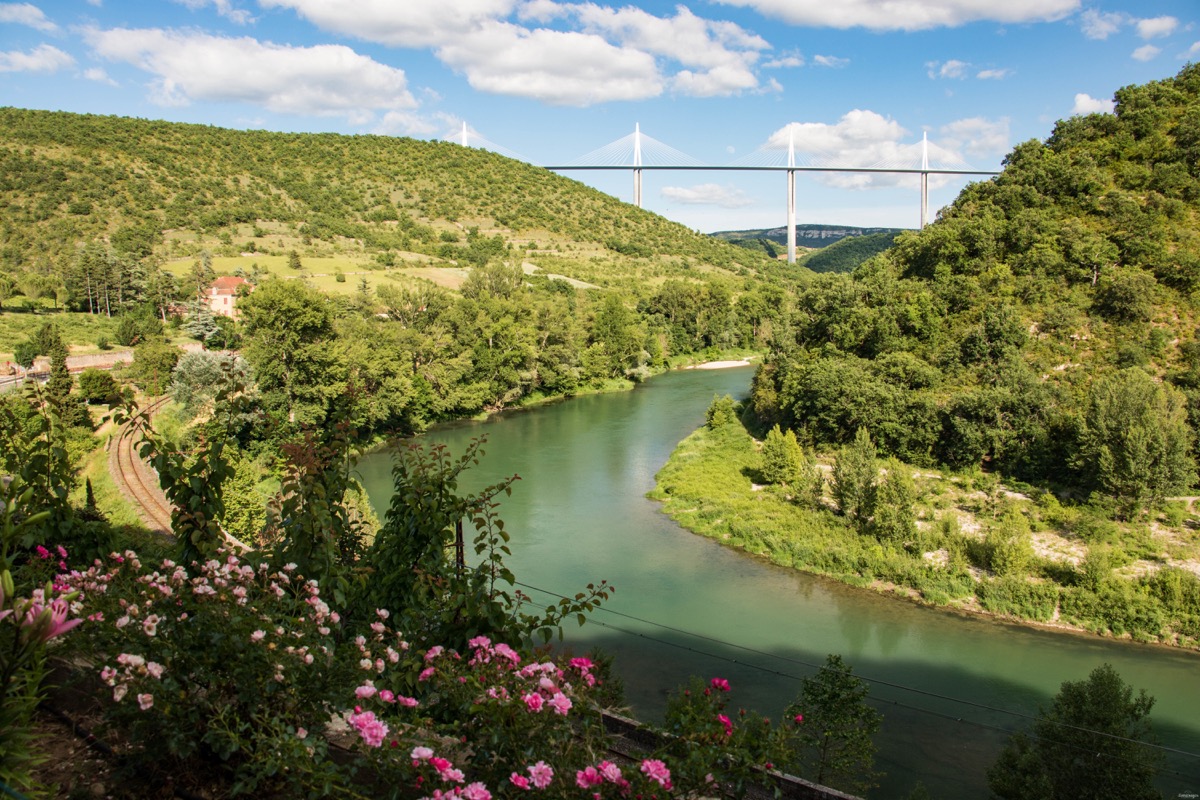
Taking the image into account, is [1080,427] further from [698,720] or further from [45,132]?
[45,132]

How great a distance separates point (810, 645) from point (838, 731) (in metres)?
3.30

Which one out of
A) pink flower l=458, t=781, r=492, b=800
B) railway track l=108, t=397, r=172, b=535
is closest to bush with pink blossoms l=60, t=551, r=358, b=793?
pink flower l=458, t=781, r=492, b=800

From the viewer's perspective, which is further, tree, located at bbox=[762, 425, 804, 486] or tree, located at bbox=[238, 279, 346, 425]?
tree, located at bbox=[238, 279, 346, 425]

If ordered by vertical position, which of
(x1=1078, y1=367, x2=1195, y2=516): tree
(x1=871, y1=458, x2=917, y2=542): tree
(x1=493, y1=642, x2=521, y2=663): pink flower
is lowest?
(x1=871, y1=458, x2=917, y2=542): tree

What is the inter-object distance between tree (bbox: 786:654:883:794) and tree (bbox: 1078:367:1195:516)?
8576 mm

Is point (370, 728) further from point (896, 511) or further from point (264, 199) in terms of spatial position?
point (264, 199)

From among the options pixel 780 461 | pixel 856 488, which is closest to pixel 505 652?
pixel 856 488

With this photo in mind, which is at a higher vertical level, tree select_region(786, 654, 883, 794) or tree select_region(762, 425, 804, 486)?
tree select_region(762, 425, 804, 486)

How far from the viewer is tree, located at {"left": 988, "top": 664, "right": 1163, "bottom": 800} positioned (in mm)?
6059

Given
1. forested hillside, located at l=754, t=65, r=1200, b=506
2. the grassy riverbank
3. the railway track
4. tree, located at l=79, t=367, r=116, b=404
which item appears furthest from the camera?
tree, located at l=79, t=367, r=116, b=404

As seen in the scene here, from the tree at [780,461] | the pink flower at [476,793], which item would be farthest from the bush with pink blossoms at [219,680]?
the tree at [780,461]

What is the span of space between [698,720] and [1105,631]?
1023 centimetres

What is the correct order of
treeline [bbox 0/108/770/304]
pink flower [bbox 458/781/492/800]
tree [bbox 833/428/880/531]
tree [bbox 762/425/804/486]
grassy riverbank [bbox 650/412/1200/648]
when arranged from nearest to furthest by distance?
pink flower [bbox 458/781/492/800] → grassy riverbank [bbox 650/412/1200/648] → tree [bbox 833/428/880/531] → tree [bbox 762/425/804/486] → treeline [bbox 0/108/770/304]

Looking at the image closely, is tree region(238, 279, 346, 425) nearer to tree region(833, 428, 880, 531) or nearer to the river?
the river
